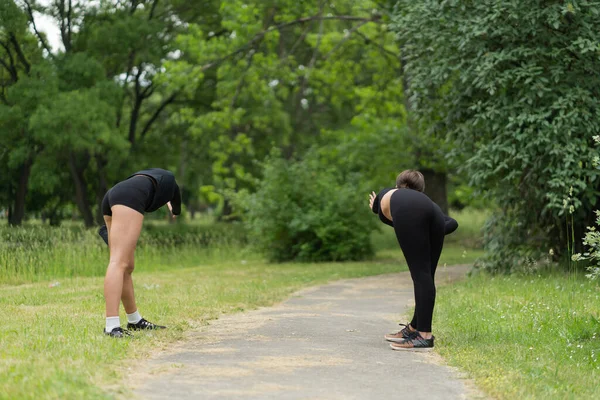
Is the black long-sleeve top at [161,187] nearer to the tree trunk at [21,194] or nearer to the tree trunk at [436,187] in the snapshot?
the tree trunk at [21,194]

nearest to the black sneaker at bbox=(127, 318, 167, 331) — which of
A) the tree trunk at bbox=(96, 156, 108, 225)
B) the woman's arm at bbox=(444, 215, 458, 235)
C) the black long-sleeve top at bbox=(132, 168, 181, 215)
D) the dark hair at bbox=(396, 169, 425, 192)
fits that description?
the black long-sleeve top at bbox=(132, 168, 181, 215)

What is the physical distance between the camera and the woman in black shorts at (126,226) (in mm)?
6879

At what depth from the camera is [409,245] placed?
23.4ft

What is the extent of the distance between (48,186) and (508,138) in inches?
638

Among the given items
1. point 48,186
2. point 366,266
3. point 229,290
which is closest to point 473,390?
point 229,290

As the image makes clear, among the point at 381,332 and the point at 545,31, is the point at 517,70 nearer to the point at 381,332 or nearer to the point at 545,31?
the point at 545,31

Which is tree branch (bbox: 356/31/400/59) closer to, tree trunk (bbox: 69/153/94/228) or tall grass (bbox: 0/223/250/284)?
tall grass (bbox: 0/223/250/284)

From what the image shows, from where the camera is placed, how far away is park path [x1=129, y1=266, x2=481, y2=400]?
512 centimetres

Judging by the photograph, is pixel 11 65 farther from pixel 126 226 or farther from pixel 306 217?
pixel 126 226

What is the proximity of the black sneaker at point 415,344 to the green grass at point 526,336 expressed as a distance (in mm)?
115

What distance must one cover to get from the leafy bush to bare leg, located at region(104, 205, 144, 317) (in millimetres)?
12123

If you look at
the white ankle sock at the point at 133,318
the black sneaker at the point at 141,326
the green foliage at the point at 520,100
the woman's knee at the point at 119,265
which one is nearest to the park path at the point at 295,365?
the black sneaker at the point at 141,326

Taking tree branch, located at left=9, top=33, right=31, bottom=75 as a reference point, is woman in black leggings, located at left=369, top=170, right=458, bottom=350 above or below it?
below

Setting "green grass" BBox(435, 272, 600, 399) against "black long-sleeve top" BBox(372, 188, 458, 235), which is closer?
"green grass" BBox(435, 272, 600, 399)
